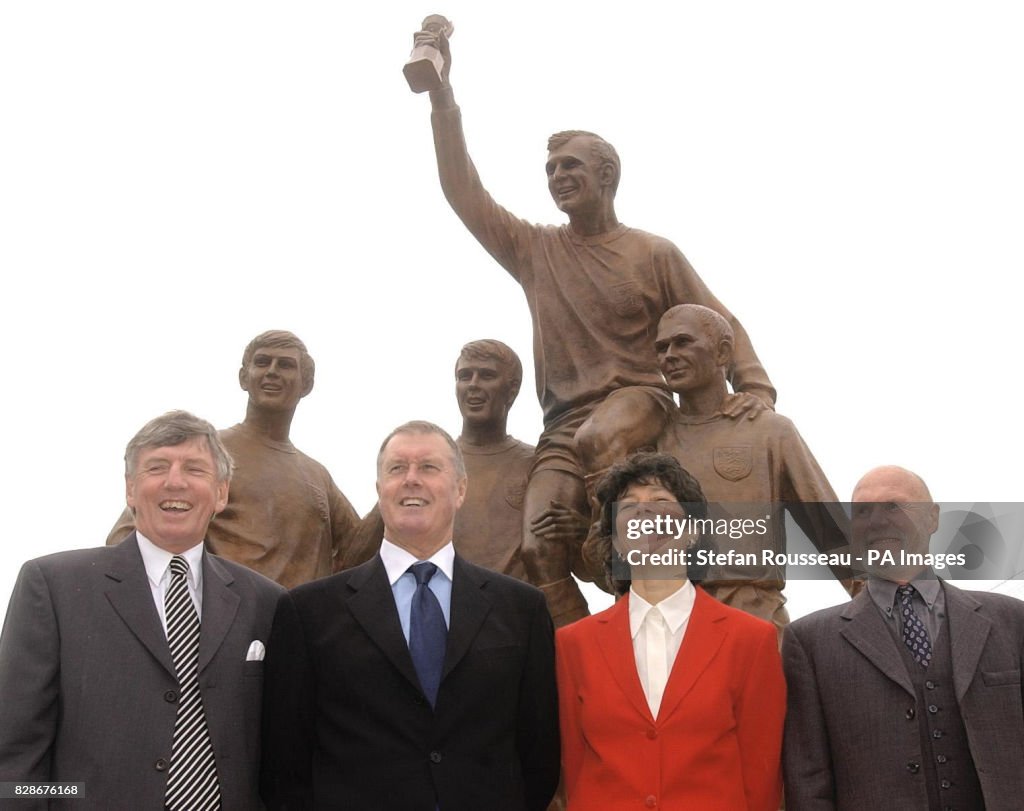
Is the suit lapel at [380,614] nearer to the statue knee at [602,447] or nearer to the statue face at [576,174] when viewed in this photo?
the statue knee at [602,447]

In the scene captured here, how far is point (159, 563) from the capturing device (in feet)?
17.3

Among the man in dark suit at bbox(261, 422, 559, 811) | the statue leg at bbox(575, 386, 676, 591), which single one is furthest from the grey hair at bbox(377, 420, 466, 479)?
the statue leg at bbox(575, 386, 676, 591)

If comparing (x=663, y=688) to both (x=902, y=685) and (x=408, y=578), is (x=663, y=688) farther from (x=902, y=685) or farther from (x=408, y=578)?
(x=408, y=578)

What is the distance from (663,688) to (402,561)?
3.55 ft

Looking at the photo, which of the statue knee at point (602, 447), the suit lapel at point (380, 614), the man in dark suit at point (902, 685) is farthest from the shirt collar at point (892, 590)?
the statue knee at point (602, 447)

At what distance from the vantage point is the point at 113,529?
29.1 feet

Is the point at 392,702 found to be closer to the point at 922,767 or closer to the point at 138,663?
the point at 138,663

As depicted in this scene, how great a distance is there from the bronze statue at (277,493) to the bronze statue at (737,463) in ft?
7.73

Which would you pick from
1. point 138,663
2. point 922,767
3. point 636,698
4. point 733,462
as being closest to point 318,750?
point 138,663

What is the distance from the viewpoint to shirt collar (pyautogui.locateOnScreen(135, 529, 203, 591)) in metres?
5.25

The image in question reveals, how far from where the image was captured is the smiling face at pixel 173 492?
5219mm

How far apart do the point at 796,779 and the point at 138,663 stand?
2.45 meters

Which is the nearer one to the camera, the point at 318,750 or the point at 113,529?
the point at 318,750

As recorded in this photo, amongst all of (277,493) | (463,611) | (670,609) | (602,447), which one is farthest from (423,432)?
(277,493)
